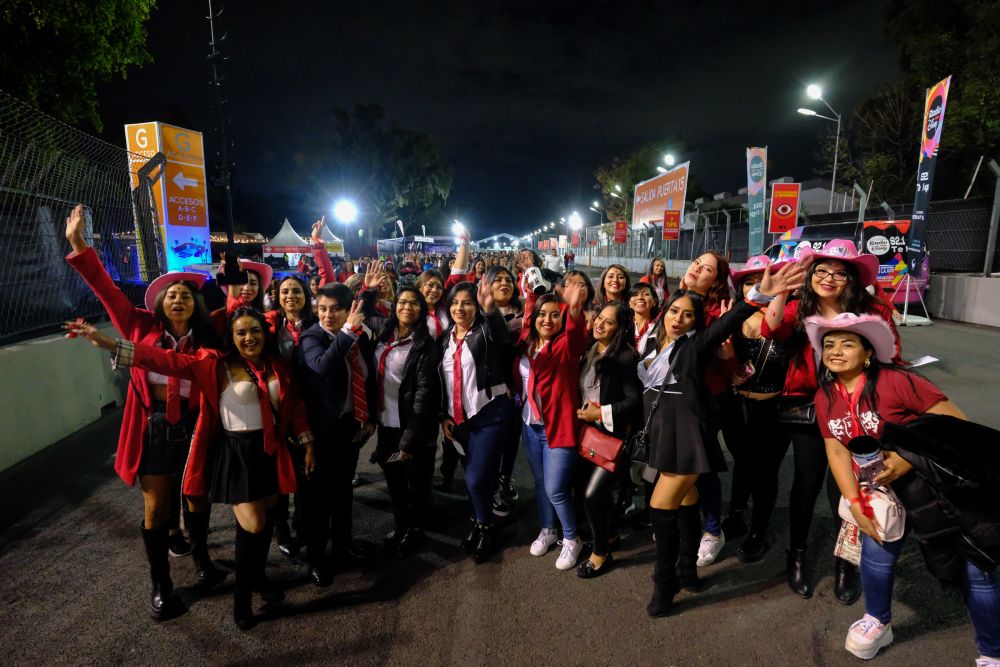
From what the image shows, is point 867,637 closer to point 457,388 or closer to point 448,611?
point 448,611

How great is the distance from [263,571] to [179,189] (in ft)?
35.8

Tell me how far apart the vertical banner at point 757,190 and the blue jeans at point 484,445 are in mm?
15465

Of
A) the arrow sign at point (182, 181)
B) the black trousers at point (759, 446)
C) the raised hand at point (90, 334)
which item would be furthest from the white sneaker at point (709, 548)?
the arrow sign at point (182, 181)

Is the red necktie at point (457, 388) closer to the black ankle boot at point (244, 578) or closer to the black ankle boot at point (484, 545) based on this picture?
the black ankle boot at point (484, 545)

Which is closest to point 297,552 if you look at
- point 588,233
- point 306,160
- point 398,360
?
point 398,360

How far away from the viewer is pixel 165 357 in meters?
2.44

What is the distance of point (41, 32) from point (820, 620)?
1400cm

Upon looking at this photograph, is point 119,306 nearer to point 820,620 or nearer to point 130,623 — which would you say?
point 130,623

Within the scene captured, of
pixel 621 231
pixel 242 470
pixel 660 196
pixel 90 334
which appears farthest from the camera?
pixel 621 231

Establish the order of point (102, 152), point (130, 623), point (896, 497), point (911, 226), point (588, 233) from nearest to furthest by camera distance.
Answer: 1. point (896, 497)
2. point (130, 623)
3. point (102, 152)
4. point (911, 226)
5. point (588, 233)

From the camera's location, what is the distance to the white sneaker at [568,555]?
299 cm

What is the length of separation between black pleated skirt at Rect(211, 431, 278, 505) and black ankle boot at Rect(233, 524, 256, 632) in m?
0.18

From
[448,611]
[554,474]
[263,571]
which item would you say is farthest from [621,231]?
[263,571]

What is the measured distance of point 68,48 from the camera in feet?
31.1
